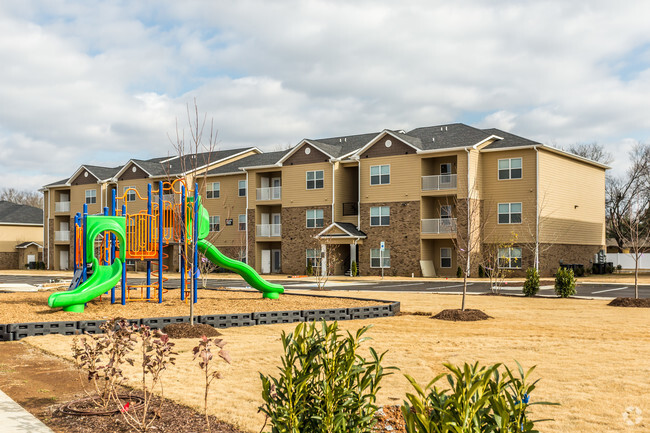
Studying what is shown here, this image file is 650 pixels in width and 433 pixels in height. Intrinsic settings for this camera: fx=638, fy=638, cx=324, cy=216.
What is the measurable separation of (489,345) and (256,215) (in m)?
40.8

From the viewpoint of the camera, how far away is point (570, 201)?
145ft

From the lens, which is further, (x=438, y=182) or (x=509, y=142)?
(x=438, y=182)

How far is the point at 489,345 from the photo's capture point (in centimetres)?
1170

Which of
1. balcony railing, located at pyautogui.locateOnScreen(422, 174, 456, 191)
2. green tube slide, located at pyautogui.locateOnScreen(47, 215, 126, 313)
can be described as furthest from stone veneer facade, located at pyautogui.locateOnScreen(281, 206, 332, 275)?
green tube slide, located at pyautogui.locateOnScreen(47, 215, 126, 313)

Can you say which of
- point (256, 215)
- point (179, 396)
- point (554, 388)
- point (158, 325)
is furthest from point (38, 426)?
point (256, 215)

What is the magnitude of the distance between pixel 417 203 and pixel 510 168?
6431mm

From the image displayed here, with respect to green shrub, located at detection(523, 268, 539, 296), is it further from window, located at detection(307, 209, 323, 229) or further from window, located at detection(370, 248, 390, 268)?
window, located at detection(307, 209, 323, 229)

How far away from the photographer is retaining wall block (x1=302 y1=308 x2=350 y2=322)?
51.0 ft

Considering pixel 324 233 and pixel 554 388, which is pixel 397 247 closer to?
pixel 324 233

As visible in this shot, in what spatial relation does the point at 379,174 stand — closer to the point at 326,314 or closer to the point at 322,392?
the point at 326,314

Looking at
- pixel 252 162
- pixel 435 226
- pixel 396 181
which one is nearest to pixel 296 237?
pixel 252 162

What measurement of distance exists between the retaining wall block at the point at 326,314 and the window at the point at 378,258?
2758 cm
